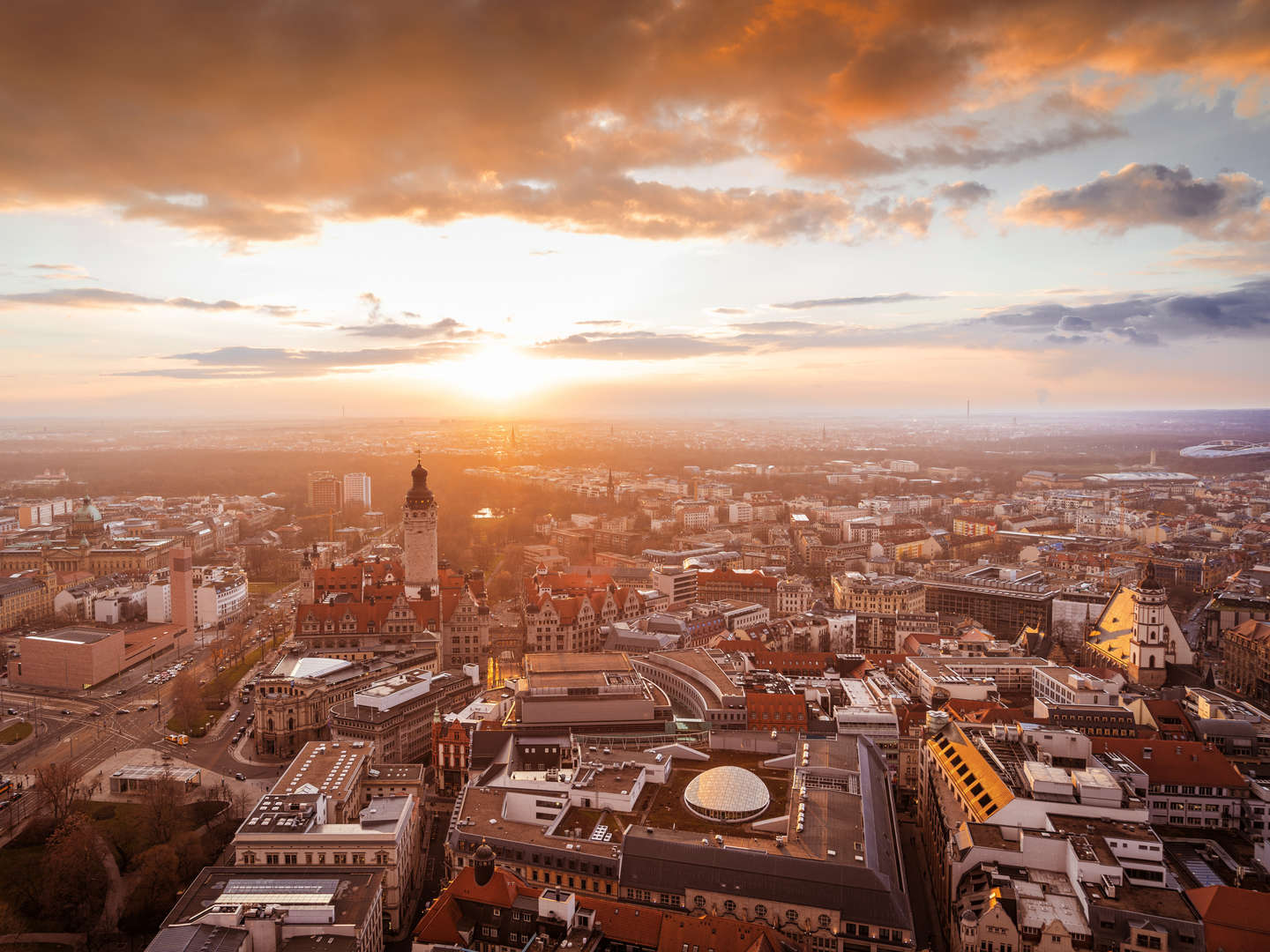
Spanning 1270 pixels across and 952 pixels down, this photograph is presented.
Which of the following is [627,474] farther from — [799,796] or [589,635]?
[799,796]

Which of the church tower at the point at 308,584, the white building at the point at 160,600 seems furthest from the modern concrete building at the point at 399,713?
the white building at the point at 160,600

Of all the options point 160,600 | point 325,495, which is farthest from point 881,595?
point 325,495

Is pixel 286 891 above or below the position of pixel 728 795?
below

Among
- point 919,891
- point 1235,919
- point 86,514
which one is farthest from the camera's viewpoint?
point 86,514

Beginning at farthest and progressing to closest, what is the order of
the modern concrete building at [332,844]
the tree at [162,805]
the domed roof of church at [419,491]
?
the domed roof of church at [419,491] → the tree at [162,805] → the modern concrete building at [332,844]

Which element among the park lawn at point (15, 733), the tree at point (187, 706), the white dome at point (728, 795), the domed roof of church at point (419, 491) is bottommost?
the park lawn at point (15, 733)

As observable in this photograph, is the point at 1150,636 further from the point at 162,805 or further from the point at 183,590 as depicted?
the point at 183,590

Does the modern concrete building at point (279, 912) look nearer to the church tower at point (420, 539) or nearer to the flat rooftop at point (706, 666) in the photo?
the flat rooftop at point (706, 666)
